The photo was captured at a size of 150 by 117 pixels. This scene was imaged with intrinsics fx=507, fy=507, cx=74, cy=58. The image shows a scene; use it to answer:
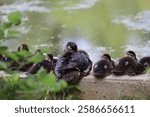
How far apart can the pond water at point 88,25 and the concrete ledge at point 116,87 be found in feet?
6.72

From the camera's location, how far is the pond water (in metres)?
6.46

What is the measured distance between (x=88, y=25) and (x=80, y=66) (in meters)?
4.09

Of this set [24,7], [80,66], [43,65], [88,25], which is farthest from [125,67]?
[24,7]

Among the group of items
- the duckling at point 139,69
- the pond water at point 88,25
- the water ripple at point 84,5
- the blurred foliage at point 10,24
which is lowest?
the pond water at point 88,25

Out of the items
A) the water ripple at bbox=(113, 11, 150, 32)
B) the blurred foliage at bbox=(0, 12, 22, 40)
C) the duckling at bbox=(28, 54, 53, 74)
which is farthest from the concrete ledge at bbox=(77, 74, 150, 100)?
the water ripple at bbox=(113, 11, 150, 32)

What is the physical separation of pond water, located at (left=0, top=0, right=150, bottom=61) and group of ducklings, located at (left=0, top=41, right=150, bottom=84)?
187 cm

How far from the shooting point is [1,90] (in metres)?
1.83

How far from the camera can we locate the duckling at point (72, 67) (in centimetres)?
353

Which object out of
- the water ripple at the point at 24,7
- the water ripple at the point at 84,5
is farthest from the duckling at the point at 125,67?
the water ripple at the point at 24,7

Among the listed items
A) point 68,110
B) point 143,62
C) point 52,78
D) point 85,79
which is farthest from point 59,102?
point 143,62

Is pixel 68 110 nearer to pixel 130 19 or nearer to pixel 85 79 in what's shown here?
pixel 85 79

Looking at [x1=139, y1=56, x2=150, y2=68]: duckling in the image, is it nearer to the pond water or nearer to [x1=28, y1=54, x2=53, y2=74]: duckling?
[x1=28, y1=54, x2=53, y2=74]: duckling

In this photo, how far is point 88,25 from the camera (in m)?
7.68

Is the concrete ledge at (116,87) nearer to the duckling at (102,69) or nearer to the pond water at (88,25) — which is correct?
the duckling at (102,69)
